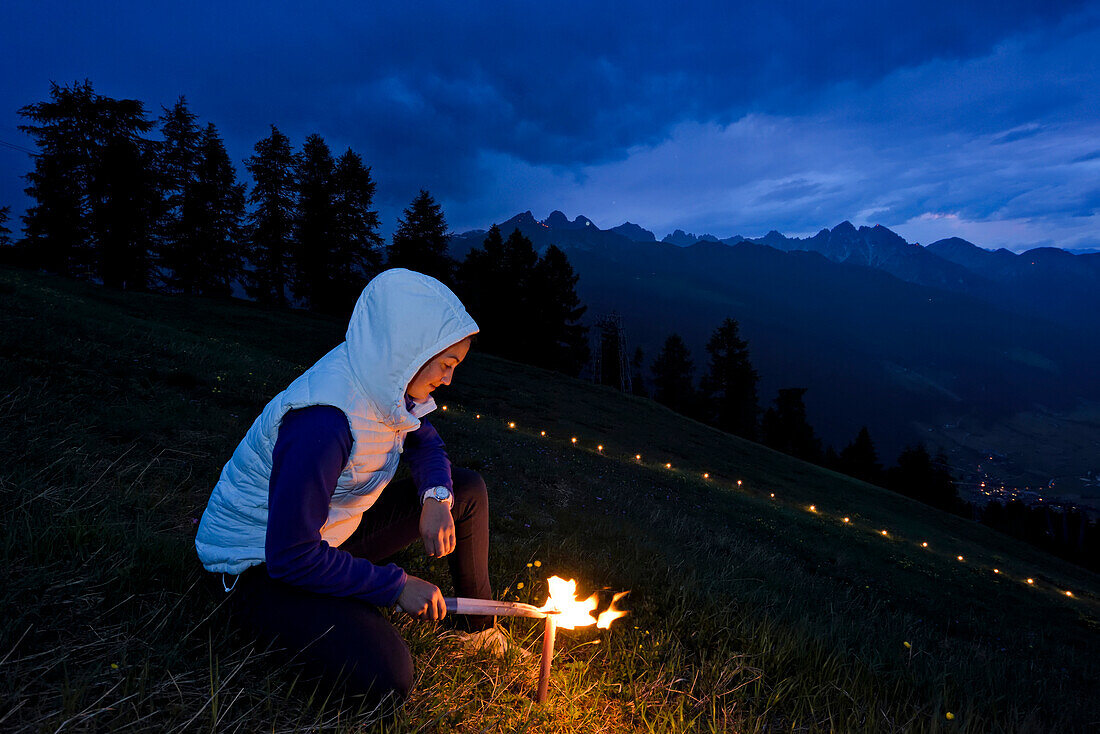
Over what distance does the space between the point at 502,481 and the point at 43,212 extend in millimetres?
48779

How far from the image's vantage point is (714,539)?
7.92 m

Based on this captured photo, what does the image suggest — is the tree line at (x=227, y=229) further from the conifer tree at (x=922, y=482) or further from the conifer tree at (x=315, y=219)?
the conifer tree at (x=922, y=482)

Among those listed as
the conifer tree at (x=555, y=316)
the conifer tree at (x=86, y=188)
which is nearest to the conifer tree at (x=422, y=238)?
the conifer tree at (x=555, y=316)

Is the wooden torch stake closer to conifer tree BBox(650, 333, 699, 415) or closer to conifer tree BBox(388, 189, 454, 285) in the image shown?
conifer tree BBox(388, 189, 454, 285)

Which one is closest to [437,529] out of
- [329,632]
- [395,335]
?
[329,632]

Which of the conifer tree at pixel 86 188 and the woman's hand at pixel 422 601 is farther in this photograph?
the conifer tree at pixel 86 188

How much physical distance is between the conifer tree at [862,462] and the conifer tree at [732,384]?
15.1 m

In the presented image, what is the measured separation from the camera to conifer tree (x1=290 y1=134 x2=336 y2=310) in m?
46.0

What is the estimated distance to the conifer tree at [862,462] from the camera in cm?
7019

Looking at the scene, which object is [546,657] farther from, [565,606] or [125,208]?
[125,208]

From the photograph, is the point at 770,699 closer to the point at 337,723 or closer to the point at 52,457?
the point at 337,723

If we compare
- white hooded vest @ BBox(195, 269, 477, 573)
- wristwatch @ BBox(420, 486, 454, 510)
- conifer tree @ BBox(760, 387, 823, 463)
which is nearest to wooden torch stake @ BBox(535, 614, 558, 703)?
wristwatch @ BBox(420, 486, 454, 510)

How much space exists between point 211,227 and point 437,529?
50683 millimetres

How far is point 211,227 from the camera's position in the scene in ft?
140
